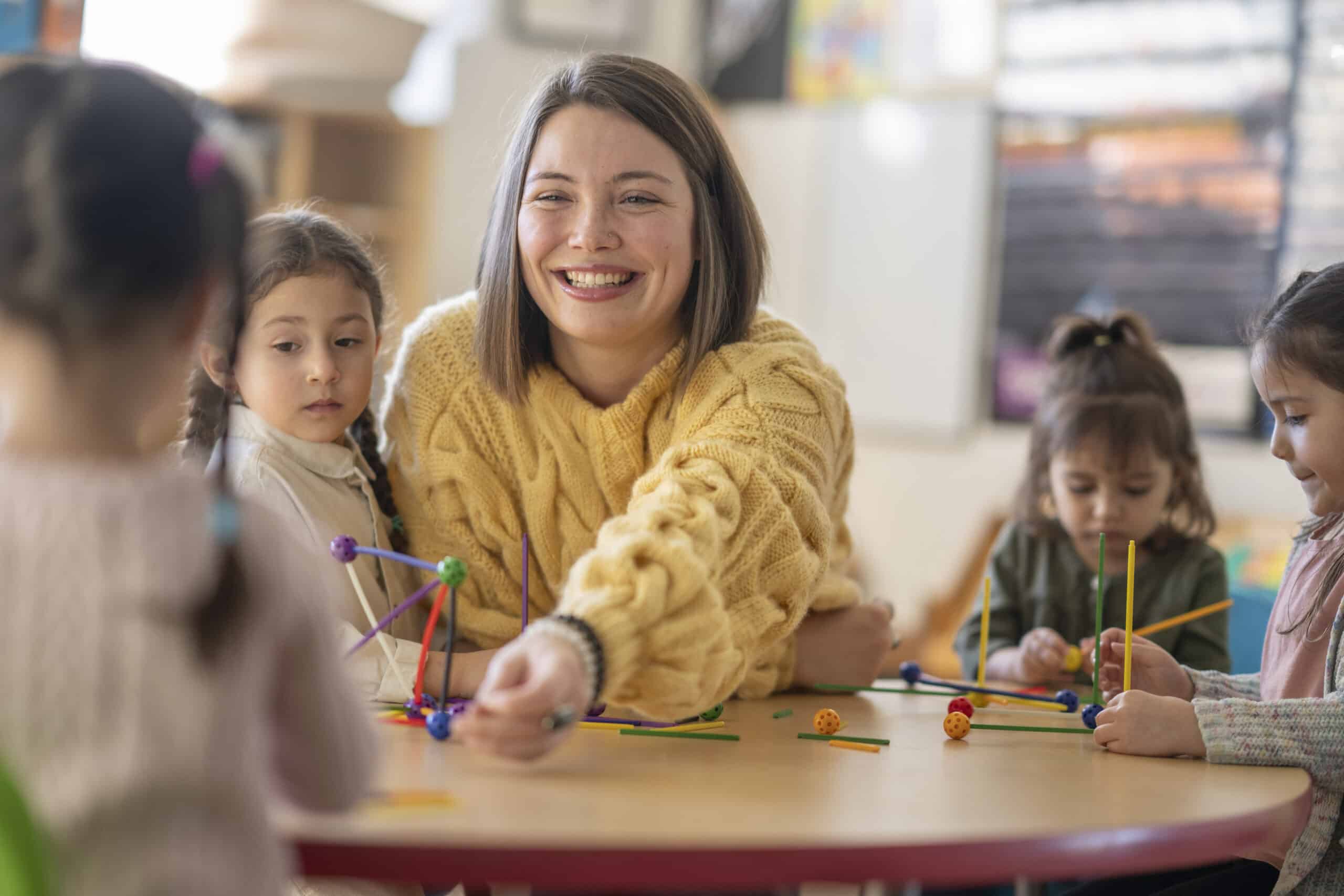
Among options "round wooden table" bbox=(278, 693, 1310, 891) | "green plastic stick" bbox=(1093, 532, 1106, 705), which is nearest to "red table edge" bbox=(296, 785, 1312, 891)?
"round wooden table" bbox=(278, 693, 1310, 891)

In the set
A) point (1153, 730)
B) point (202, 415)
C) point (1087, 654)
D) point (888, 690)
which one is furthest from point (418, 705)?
point (1087, 654)

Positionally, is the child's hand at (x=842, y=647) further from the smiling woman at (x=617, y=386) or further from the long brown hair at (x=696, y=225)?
the long brown hair at (x=696, y=225)

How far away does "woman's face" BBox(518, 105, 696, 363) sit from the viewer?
4.81ft

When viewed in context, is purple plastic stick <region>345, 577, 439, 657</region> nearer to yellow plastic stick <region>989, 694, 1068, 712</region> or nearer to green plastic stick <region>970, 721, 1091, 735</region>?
green plastic stick <region>970, 721, 1091, 735</region>

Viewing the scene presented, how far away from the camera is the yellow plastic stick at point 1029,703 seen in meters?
1.50

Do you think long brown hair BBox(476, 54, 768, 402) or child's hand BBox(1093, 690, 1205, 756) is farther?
long brown hair BBox(476, 54, 768, 402)

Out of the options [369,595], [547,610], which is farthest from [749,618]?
[369,595]

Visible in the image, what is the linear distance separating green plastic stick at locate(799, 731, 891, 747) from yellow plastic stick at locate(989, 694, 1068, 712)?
1.14ft

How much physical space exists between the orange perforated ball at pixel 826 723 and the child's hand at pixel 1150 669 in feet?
1.21

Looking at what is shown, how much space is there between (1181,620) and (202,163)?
128 cm

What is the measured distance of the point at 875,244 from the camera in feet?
14.2

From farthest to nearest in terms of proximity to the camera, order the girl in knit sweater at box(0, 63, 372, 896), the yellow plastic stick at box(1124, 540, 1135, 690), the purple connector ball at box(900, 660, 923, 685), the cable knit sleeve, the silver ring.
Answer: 1. the purple connector ball at box(900, 660, 923, 685)
2. the yellow plastic stick at box(1124, 540, 1135, 690)
3. the cable knit sleeve
4. the silver ring
5. the girl in knit sweater at box(0, 63, 372, 896)

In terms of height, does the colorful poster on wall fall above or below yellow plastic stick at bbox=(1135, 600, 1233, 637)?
above

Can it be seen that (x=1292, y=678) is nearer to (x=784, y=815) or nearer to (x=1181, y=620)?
(x=1181, y=620)
